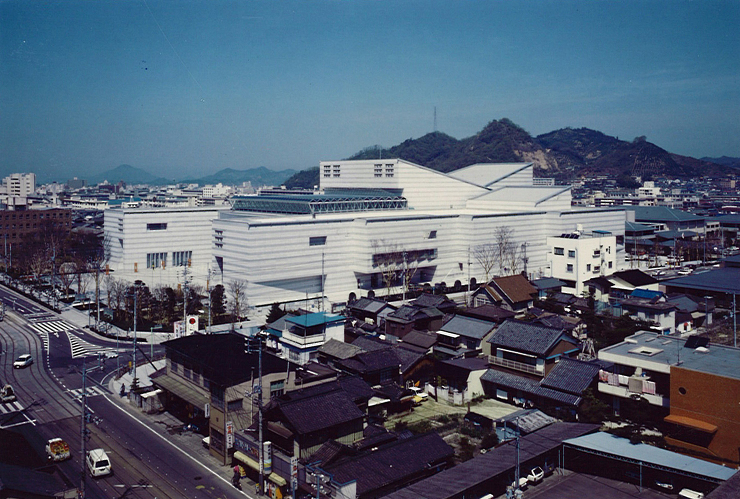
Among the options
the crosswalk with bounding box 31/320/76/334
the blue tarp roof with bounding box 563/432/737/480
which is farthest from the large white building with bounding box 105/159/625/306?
the blue tarp roof with bounding box 563/432/737/480

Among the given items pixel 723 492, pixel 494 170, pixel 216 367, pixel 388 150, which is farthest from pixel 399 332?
pixel 388 150

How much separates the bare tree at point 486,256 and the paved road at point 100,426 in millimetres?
24114

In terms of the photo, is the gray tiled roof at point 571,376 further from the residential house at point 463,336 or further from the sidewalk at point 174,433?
the sidewalk at point 174,433

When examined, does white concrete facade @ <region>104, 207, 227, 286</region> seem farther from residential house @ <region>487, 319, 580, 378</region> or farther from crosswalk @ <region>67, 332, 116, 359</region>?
residential house @ <region>487, 319, 580, 378</region>

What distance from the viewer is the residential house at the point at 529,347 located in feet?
61.3

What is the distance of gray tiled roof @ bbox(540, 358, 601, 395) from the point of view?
17281mm

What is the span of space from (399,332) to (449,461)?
11.3 m

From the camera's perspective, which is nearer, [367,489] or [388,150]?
[367,489]

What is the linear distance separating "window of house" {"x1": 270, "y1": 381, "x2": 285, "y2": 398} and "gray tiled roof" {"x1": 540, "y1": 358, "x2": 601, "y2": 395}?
7.69m

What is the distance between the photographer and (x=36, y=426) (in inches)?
679

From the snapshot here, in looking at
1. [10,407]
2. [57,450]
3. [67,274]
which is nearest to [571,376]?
[57,450]

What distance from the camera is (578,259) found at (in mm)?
37688

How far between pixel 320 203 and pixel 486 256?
1183 cm

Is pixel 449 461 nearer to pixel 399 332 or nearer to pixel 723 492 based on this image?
pixel 723 492
